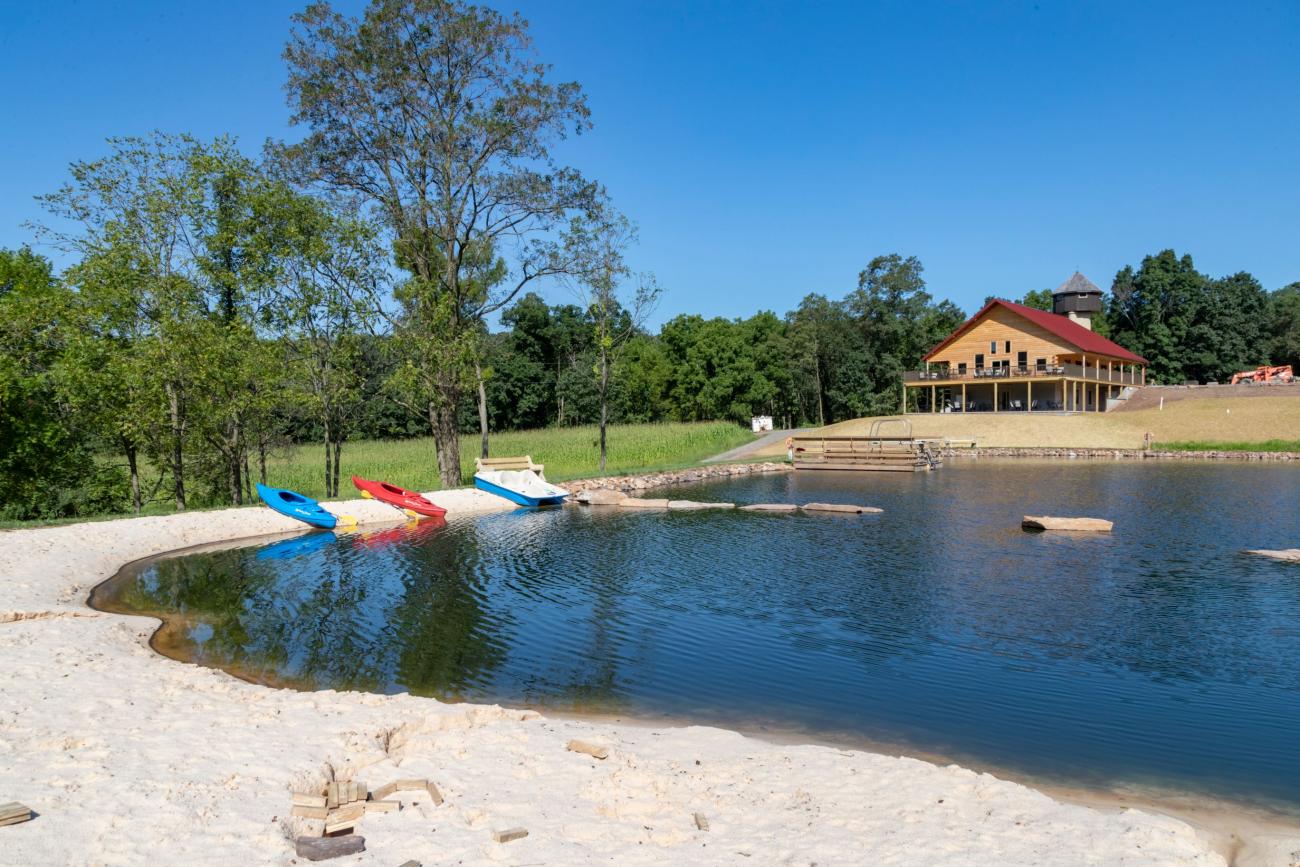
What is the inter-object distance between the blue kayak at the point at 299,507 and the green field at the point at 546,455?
703cm

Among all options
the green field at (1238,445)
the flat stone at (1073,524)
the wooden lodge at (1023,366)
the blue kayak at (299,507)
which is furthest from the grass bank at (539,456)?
the green field at (1238,445)

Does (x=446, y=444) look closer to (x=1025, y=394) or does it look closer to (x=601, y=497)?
(x=601, y=497)

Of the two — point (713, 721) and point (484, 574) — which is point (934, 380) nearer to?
point (484, 574)

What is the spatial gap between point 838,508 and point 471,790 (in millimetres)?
20653

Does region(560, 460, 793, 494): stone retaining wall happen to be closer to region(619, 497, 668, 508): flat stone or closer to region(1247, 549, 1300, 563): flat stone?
region(619, 497, 668, 508): flat stone

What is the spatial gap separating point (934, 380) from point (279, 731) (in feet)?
200

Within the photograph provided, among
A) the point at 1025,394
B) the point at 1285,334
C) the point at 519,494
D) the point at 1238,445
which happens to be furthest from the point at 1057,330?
the point at 519,494

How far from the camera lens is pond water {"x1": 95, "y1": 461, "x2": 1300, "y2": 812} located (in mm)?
8680

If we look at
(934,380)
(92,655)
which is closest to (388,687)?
(92,655)

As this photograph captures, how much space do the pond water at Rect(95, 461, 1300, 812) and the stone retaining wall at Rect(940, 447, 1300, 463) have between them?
2405 cm

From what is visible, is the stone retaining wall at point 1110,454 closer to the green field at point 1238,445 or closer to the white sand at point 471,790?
the green field at point 1238,445

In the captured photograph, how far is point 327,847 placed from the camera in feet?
17.5

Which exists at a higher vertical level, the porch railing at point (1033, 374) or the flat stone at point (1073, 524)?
the porch railing at point (1033, 374)

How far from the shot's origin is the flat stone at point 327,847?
5.29 meters
